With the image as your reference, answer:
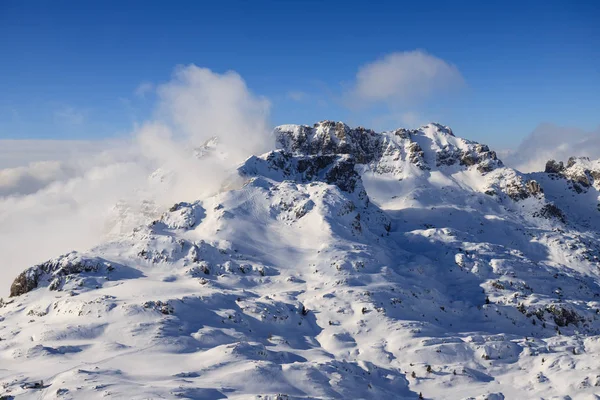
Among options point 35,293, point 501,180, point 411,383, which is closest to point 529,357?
point 411,383

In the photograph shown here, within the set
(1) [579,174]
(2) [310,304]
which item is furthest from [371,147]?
(2) [310,304]

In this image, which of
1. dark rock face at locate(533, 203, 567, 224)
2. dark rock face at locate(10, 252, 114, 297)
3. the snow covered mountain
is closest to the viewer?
the snow covered mountain

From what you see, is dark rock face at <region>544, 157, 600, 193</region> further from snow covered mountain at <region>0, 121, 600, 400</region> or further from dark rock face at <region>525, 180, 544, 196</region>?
snow covered mountain at <region>0, 121, 600, 400</region>

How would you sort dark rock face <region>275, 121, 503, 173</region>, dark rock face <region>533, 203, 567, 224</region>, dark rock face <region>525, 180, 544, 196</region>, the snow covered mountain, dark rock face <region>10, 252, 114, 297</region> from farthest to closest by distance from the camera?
dark rock face <region>275, 121, 503, 173</region> < dark rock face <region>525, 180, 544, 196</region> < dark rock face <region>533, 203, 567, 224</region> < dark rock face <region>10, 252, 114, 297</region> < the snow covered mountain

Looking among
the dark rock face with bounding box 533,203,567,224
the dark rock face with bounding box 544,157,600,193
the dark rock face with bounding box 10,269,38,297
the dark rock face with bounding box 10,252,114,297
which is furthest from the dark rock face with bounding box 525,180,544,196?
the dark rock face with bounding box 10,269,38,297

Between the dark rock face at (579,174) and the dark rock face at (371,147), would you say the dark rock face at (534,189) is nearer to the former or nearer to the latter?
the dark rock face at (371,147)

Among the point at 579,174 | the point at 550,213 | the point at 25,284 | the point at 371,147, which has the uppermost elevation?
the point at 371,147

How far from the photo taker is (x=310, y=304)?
75.6 metres

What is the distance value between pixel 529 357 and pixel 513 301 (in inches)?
869

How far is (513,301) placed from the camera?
274 ft

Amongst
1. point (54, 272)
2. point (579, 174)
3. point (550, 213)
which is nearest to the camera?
point (54, 272)

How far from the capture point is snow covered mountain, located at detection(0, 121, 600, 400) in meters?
51.7

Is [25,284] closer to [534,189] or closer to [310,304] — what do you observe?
[310,304]

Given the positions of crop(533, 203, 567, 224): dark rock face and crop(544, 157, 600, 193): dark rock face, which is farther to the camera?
crop(544, 157, 600, 193): dark rock face
